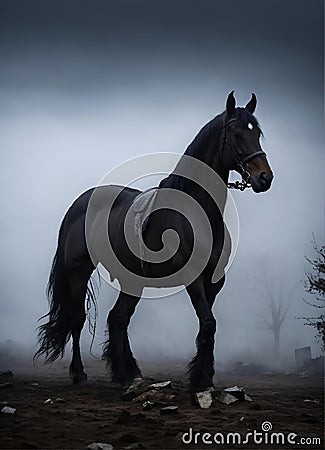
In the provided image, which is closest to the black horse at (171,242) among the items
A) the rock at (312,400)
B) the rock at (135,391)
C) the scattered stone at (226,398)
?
the scattered stone at (226,398)

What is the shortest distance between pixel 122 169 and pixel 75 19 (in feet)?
5.32

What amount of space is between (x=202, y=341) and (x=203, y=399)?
0.36 m

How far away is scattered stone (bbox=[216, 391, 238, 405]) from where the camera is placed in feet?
10.9

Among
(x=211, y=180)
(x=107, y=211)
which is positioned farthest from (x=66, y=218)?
(x=211, y=180)

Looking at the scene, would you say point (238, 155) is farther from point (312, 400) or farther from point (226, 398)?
point (312, 400)

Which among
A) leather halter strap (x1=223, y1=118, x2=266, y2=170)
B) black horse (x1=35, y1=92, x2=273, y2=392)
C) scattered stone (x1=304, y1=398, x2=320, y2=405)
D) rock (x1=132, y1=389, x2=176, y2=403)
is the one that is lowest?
scattered stone (x1=304, y1=398, x2=320, y2=405)

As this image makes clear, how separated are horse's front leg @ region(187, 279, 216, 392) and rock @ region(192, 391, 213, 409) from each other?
0.57 feet

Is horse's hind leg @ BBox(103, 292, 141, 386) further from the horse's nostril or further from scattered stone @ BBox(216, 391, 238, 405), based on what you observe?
the horse's nostril

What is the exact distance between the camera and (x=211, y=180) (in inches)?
147

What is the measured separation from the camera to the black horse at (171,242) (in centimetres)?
355

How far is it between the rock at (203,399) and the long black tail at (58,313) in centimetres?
154

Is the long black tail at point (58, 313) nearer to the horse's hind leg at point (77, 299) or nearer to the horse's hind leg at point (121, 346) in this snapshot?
the horse's hind leg at point (77, 299)

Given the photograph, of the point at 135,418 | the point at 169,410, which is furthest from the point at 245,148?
the point at 135,418

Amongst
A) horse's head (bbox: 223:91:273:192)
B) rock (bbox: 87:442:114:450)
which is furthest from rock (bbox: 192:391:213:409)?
horse's head (bbox: 223:91:273:192)
